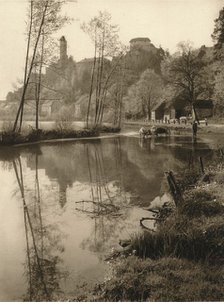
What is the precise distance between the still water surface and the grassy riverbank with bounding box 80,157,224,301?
65 cm

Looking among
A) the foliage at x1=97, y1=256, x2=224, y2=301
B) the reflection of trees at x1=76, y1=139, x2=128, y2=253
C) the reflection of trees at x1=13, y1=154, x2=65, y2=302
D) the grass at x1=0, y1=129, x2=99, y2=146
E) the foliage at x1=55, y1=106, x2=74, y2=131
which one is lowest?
the reflection of trees at x1=13, y1=154, x2=65, y2=302

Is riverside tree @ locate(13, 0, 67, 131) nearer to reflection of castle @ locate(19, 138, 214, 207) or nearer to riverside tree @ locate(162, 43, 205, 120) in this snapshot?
reflection of castle @ locate(19, 138, 214, 207)

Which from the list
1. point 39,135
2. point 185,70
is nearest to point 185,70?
point 185,70

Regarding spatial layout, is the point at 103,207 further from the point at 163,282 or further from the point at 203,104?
the point at 203,104

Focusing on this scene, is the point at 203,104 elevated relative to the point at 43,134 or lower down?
elevated

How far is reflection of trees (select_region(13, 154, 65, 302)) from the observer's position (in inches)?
237

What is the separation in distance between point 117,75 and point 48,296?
5213 cm

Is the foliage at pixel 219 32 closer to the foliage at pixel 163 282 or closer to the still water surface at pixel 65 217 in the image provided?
the still water surface at pixel 65 217

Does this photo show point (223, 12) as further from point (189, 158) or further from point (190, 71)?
point (189, 158)

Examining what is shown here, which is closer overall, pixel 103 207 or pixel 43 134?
pixel 103 207

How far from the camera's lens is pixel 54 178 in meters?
16.5

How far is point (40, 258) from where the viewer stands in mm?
7305

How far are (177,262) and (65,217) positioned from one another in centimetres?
454

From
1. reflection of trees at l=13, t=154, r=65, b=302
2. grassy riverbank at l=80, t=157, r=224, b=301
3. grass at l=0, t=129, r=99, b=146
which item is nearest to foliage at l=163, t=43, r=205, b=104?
grass at l=0, t=129, r=99, b=146
